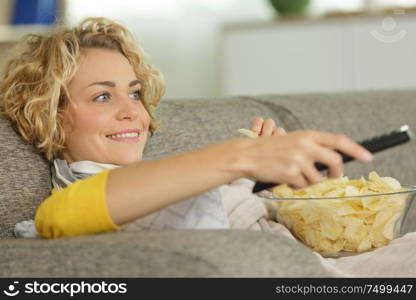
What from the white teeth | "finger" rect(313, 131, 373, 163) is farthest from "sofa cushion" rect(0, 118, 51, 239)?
"finger" rect(313, 131, 373, 163)

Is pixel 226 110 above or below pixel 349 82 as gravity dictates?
above

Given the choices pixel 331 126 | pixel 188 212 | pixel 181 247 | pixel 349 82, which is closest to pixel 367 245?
pixel 188 212

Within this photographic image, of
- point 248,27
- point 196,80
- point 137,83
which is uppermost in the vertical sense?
point 137,83

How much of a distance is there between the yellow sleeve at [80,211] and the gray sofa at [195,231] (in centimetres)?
3

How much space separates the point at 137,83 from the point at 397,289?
0.68m

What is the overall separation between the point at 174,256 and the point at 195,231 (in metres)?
0.07

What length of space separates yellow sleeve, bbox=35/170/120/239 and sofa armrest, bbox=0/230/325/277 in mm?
28

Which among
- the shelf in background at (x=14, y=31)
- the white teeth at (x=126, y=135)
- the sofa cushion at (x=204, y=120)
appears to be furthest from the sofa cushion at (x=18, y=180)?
the shelf in background at (x=14, y=31)

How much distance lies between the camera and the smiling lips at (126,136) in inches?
59.4

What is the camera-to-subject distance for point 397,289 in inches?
47.0

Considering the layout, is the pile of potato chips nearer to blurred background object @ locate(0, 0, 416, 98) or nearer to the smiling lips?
the smiling lips

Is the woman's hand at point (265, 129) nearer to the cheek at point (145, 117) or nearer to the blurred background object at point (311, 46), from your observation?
the cheek at point (145, 117)

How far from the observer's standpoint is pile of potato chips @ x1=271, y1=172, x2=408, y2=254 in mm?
1431

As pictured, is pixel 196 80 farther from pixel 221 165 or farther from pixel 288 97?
pixel 221 165
